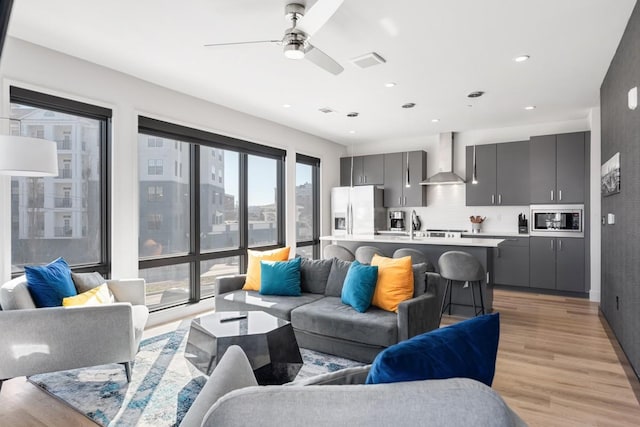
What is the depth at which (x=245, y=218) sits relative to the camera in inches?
220

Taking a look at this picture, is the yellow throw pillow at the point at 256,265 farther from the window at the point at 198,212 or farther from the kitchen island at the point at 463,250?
the kitchen island at the point at 463,250

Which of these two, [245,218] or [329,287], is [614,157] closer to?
[329,287]

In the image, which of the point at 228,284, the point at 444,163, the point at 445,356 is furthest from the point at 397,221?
the point at 445,356

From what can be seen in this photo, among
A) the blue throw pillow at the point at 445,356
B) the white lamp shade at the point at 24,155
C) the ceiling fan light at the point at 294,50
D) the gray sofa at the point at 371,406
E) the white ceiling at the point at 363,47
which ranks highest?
the white ceiling at the point at 363,47

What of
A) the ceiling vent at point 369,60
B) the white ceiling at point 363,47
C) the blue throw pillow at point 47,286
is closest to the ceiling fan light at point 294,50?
the white ceiling at point 363,47

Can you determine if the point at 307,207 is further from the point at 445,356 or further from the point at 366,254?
the point at 445,356

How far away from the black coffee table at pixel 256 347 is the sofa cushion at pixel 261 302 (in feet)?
2.25

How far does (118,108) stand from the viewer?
389 centimetres

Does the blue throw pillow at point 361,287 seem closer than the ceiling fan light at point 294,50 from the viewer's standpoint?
No

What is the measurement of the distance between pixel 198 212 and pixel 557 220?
518 cm

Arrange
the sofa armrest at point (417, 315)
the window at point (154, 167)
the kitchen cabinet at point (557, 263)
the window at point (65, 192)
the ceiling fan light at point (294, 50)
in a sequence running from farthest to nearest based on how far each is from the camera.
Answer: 1. the kitchen cabinet at point (557, 263)
2. the window at point (154, 167)
3. the window at point (65, 192)
4. the sofa armrest at point (417, 315)
5. the ceiling fan light at point (294, 50)

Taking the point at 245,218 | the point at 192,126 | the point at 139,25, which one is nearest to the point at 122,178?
the point at 192,126

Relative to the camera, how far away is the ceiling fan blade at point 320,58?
2.79m

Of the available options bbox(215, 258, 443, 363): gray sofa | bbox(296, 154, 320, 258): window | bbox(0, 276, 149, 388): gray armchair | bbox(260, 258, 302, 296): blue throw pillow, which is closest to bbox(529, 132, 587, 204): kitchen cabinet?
bbox(215, 258, 443, 363): gray sofa
